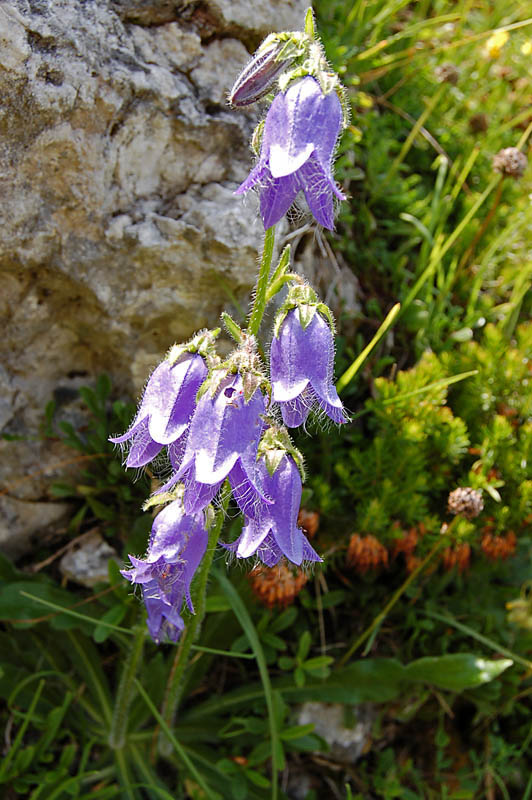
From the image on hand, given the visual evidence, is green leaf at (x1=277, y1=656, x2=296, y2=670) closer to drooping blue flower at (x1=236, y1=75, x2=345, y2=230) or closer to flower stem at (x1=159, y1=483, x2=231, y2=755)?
flower stem at (x1=159, y1=483, x2=231, y2=755)

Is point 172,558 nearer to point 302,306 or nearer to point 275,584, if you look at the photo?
point 302,306

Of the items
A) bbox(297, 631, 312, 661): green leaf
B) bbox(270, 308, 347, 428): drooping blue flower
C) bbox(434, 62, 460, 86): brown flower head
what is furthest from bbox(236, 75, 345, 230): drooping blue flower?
bbox(434, 62, 460, 86): brown flower head

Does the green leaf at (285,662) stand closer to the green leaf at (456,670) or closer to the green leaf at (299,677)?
the green leaf at (299,677)

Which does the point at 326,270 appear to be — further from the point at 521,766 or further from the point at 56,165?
the point at 521,766

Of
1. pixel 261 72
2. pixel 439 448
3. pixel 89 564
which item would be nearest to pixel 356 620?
pixel 439 448

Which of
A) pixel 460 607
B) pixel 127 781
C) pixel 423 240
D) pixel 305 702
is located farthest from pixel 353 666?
pixel 423 240

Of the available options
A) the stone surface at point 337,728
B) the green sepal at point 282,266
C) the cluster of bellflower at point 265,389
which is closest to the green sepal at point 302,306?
the cluster of bellflower at point 265,389

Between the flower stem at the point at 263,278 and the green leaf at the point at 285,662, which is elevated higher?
the flower stem at the point at 263,278
